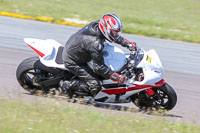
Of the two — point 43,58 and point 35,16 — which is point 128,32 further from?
point 43,58

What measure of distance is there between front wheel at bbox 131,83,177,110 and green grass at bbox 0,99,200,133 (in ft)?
3.48

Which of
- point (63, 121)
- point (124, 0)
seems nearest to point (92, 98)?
point (63, 121)

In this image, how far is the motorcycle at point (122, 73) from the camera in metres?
6.42

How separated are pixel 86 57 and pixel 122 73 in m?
0.68

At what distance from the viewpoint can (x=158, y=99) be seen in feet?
21.8

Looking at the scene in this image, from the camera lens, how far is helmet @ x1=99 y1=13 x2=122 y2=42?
6086mm

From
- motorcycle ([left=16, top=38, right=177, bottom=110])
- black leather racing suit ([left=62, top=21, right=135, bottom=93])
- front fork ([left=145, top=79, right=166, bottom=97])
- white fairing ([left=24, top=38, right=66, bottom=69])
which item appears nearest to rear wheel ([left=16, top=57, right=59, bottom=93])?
motorcycle ([left=16, top=38, right=177, bottom=110])

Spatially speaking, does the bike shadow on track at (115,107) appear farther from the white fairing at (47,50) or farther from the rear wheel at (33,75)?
the white fairing at (47,50)

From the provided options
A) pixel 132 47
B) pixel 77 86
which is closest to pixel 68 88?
pixel 77 86

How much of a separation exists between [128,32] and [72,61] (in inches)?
286

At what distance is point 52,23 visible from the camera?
13.5 meters

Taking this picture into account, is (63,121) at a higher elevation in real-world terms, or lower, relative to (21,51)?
lower

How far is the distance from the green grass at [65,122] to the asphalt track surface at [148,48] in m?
0.69

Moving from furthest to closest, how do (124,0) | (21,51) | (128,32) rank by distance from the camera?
(124,0) → (128,32) → (21,51)
